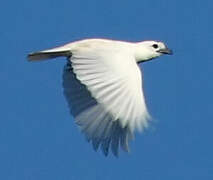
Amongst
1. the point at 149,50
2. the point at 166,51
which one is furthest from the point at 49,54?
the point at 166,51

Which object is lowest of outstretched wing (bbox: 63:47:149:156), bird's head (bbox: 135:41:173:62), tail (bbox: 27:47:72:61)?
outstretched wing (bbox: 63:47:149:156)

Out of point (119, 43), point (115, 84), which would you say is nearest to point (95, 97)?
point (115, 84)

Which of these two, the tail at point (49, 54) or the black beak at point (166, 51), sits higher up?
the tail at point (49, 54)

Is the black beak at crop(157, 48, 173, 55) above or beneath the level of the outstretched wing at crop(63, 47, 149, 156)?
above

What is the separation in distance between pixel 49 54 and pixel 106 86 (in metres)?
1.50

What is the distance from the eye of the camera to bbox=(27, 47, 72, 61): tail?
816 inches

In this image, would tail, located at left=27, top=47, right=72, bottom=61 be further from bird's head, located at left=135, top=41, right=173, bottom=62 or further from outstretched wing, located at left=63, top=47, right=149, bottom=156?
bird's head, located at left=135, top=41, right=173, bottom=62

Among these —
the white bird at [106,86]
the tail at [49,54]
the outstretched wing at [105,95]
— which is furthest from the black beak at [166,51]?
the tail at [49,54]

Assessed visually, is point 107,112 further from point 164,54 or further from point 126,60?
point 164,54

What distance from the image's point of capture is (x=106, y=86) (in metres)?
19.5

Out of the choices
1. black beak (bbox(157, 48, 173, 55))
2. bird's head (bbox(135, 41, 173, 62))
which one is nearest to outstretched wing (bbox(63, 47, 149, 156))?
bird's head (bbox(135, 41, 173, 62))

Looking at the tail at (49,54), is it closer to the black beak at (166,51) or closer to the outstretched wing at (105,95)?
the outstretched wing at (105,95)

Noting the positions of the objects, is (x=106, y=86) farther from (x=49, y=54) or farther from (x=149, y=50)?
(x=149, y=50)

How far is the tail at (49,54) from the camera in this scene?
68.0 ft
